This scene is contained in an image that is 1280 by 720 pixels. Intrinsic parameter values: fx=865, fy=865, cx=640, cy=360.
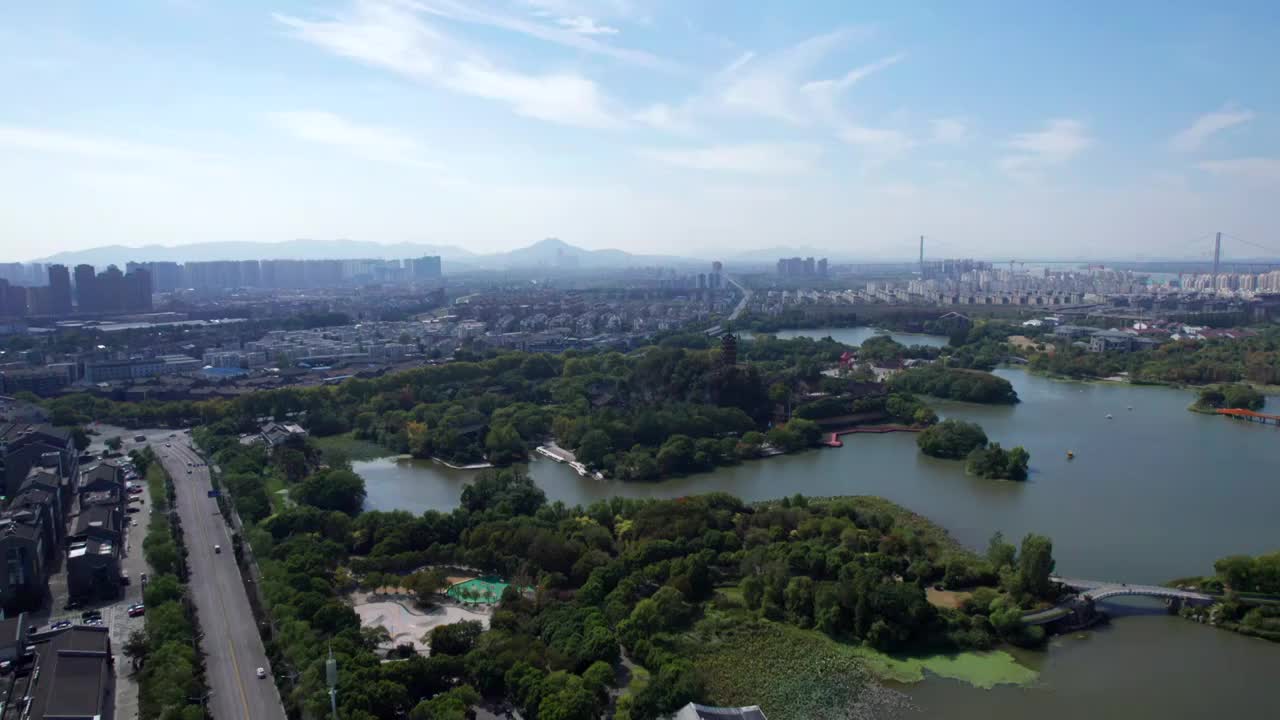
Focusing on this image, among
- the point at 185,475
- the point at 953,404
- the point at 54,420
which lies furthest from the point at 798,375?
the point at 54,420

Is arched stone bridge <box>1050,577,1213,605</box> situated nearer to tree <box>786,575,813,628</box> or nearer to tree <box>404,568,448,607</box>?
tree <box>786,575,813,628</box>

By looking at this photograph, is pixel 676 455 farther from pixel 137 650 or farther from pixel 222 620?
pixel 137 650

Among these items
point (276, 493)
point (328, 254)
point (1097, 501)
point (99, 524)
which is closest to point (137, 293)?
point (276, 493)

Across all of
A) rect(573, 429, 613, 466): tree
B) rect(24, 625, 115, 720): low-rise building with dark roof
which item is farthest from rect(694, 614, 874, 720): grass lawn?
rect(573, 429, 613, 466): tree

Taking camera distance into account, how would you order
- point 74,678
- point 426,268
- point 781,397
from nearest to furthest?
1. point 74,678
2. point 781,397
3. point 426,268

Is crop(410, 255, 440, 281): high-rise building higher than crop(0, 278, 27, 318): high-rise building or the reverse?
higher

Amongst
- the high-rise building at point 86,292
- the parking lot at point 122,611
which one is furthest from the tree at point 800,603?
the high-rise building at point 86,292

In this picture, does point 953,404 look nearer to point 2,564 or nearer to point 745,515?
point 745,515
